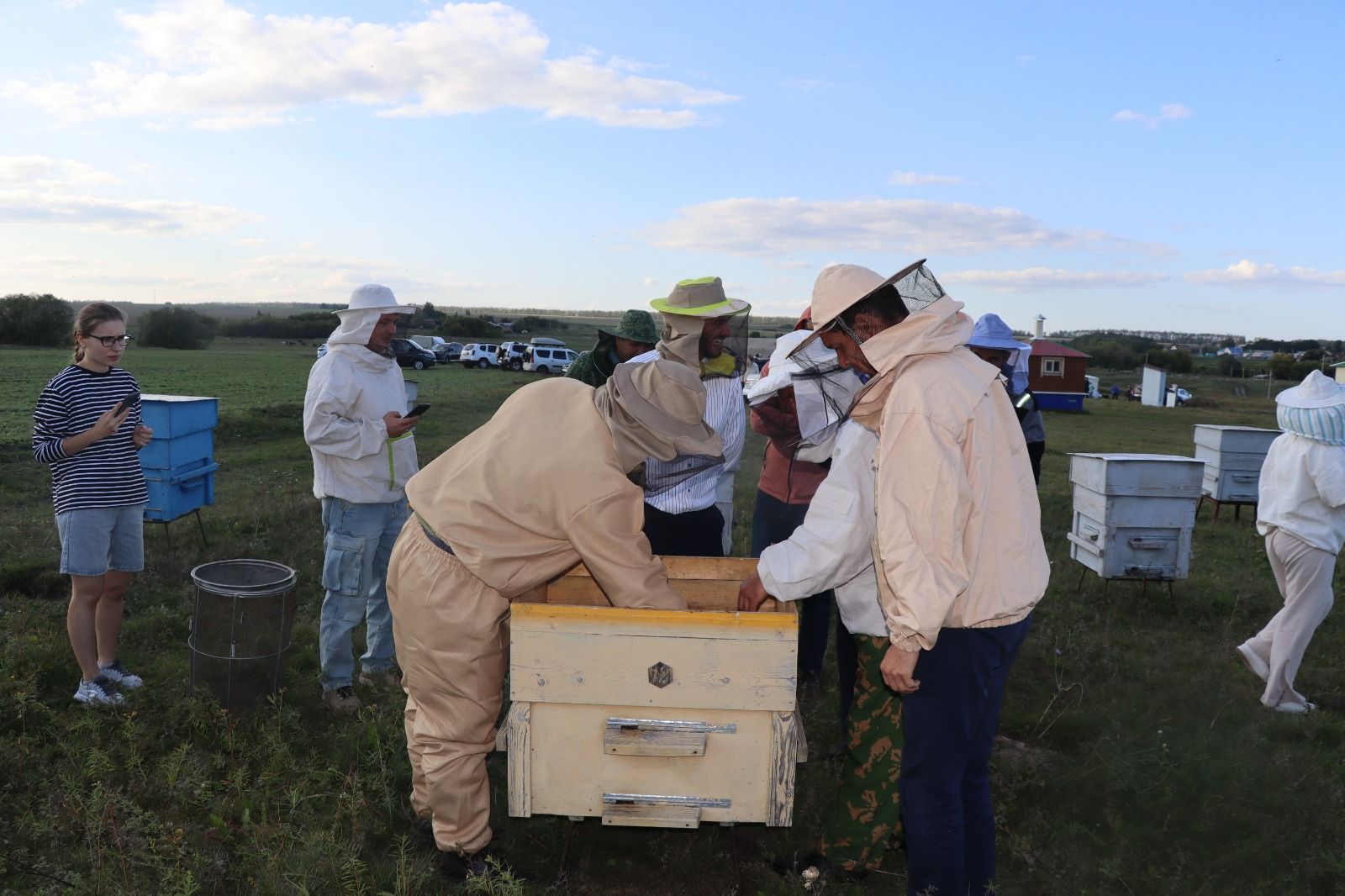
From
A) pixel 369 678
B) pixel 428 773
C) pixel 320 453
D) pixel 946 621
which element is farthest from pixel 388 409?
pixel 946 621

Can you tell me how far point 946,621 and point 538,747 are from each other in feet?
4.36

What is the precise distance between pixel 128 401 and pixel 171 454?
2.78 meters

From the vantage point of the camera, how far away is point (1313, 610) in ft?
16.7

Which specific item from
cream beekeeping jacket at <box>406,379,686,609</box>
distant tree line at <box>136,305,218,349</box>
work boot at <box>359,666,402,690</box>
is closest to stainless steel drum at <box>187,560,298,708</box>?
work boot at <box>359,666,402,690</box>

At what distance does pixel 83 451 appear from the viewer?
4441 mm

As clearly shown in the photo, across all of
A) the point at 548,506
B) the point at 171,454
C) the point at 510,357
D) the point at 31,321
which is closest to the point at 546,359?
the point at 510,357

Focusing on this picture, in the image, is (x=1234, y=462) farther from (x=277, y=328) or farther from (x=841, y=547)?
(x=277, y=328)

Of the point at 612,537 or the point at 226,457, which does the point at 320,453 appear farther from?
the point at 226,457

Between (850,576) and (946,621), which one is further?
(850,576)

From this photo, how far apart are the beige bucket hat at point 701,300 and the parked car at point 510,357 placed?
40.8 meters

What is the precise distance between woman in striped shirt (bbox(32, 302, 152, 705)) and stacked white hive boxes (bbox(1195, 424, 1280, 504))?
995 centimetres

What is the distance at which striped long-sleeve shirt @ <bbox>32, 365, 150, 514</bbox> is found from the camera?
441 cm

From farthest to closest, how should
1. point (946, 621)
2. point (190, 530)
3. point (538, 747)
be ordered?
point (190, 530)
point (538, 747)
point (946, 621)

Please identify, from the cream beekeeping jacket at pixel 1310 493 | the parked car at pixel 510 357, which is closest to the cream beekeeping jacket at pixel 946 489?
the cream beekeeping jacket at pixel 1310 493
